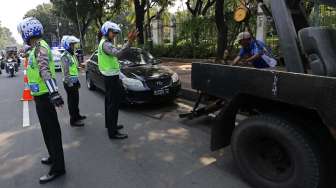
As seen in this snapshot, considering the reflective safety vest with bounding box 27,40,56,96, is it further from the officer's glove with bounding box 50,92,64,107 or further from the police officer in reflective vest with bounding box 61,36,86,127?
the police officer in reflective vest with bounding box 61,36,86,127

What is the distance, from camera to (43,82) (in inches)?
148

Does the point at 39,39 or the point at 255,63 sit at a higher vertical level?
the point at 39,39

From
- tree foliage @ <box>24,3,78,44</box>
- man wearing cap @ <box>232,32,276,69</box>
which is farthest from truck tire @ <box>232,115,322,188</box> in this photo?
tree foliage @ <box>24,3,78,44</box>

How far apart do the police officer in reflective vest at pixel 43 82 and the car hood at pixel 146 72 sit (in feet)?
11.7

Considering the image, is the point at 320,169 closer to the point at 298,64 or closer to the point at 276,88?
the point at 276,88

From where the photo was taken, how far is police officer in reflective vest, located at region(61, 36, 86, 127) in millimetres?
6173

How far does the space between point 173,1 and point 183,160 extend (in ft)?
79.6

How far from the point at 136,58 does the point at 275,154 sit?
5.72 meters

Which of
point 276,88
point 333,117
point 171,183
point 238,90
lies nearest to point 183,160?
point 171,183

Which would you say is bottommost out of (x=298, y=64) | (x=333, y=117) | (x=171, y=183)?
(x=171, y=183)

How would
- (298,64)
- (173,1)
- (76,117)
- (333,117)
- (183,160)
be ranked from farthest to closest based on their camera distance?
1. (173,1)
2. (76,117)
3. (183,160)
4. (298,64)
5. (333,117)

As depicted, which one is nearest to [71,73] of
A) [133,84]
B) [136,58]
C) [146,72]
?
[133,84]

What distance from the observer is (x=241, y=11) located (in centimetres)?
390

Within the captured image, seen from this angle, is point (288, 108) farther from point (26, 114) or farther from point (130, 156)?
point (26, 114)
